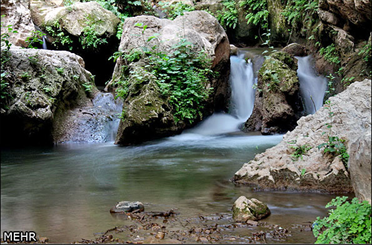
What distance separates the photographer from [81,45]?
13.2 m

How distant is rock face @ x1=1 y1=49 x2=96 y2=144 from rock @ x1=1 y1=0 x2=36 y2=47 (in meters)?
2.38

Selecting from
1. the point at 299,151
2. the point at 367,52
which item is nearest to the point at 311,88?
the point at 367,52

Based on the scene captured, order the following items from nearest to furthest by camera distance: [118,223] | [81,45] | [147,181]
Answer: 1. [118,223]
2. [147,181]
3. [81,45]

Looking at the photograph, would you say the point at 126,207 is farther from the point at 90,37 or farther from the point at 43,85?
the point at 90,37

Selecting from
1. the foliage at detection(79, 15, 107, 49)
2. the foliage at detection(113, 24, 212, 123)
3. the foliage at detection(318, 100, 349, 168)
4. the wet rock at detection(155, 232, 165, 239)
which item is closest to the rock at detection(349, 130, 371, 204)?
the wet rock at detection(155, 232, 165, 239)

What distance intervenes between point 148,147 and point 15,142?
4.44 m

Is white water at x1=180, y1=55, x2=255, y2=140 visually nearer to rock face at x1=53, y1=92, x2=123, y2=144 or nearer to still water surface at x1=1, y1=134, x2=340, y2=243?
rock face at x1=53, y1=92, x2=123, y2=144

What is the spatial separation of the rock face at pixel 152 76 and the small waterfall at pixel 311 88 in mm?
2319

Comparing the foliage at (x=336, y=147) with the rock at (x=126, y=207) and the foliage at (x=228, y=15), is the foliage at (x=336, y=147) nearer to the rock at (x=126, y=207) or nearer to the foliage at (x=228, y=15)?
the rock at (x=126, y=207)

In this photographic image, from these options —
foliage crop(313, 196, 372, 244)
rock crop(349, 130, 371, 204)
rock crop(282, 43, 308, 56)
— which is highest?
rock crop(282, 43, 308, 56)

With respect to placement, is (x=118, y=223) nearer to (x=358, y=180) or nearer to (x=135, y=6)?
(x=358, y=180)

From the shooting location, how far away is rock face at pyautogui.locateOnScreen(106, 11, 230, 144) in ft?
25.0

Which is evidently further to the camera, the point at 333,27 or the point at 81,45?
the point at 81,45

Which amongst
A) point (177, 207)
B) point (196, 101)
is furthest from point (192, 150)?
point (177, 207)
